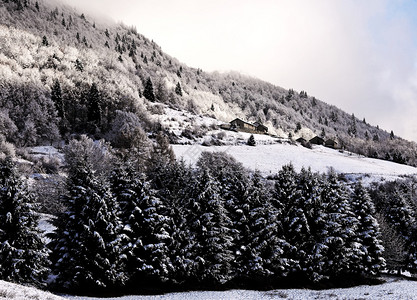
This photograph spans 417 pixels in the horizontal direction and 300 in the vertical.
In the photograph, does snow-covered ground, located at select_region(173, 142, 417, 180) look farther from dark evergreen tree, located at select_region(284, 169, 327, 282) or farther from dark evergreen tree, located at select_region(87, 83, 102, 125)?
dark evergreen tree, located at select_region(284, 169, 327, 282)

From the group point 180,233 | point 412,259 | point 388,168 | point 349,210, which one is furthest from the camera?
point 388,168

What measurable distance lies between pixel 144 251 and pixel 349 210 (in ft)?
79.3

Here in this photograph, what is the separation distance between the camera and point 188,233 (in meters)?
29.0

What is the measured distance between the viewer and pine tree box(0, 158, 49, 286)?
2164cm

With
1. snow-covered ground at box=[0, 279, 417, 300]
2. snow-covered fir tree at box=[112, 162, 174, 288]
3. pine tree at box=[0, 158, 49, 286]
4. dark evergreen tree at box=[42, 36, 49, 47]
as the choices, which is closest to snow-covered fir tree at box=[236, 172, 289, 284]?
snow-covered ground at box=[0, 279, 417, 300]

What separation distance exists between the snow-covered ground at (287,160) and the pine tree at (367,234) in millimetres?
39344

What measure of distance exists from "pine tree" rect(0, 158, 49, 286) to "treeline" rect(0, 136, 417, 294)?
0.22ft

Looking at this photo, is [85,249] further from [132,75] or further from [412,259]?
[132,75]

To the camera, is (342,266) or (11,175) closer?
(11,175)

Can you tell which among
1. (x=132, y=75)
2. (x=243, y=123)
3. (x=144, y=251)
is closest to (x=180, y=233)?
(x=144, y=251)

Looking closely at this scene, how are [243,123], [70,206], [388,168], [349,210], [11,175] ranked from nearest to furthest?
[11,175] → [70,206] → [349,210] → [388,168] → [243,123]

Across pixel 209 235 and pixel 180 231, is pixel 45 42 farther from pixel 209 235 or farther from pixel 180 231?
pixel 209 235

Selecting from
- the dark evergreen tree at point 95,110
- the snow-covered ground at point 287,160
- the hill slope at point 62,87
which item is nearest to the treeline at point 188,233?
the snow-covered ground at point 287,160

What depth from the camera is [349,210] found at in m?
37.2
